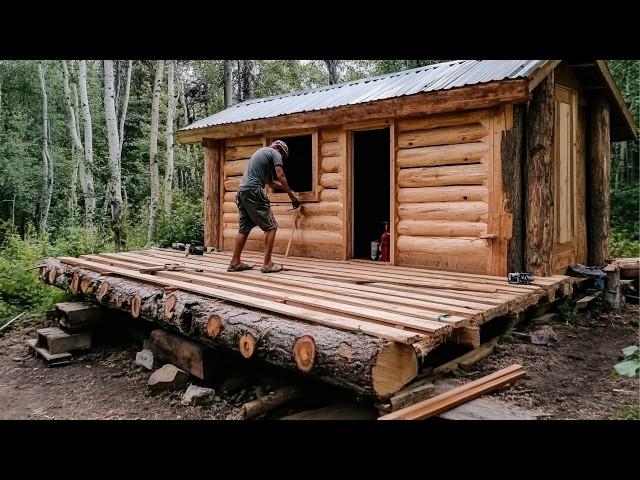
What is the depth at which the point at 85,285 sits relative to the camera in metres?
7.34

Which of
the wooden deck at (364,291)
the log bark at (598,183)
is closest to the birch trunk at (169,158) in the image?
the wooden deck at (364,291)

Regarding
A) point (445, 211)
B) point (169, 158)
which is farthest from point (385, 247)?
point (169, 158)

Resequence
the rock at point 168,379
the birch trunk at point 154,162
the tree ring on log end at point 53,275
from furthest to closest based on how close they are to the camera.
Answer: the birch trunk at point 154,162
the tree ring on log end at point 53,275
the rock at point 168,379

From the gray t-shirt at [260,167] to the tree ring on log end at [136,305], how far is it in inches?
79.2

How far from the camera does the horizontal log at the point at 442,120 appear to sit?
6.56 m

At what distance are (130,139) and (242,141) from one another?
16.6 metres

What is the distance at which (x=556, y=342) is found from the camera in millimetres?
6277

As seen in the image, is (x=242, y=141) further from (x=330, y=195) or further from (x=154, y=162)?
(x=154, y=162)

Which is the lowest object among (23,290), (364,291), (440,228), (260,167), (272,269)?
(23,290)

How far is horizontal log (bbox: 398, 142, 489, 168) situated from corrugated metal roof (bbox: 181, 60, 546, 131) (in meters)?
0.78

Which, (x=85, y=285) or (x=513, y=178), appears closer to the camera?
Answer: (x=513, y=178)

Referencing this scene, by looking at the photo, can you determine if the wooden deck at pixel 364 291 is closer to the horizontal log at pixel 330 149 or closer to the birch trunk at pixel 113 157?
the horizontal log at pixel 330 149
